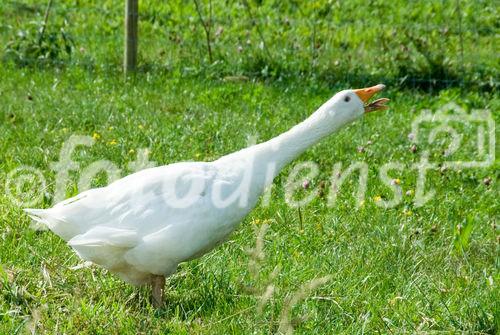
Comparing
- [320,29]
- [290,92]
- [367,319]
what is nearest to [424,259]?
[367,319]

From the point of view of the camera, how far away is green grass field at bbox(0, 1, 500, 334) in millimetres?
4414

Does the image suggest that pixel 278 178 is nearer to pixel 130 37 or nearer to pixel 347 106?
pixel 347 106

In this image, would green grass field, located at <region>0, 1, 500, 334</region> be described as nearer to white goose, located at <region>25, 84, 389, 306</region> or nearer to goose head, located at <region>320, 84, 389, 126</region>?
white goose, located at <region>25, 84, 389, 306</region>

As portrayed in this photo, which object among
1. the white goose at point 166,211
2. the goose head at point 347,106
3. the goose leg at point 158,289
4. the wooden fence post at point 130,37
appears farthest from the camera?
the wooden fence post at point 130,37

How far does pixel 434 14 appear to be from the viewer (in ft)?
35.1

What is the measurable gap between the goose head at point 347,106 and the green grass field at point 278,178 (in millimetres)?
749

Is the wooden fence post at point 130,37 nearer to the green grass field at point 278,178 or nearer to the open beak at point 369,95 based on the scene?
the green grass field at point 278,178

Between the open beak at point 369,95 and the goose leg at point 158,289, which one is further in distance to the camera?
the open beak at point 369,95

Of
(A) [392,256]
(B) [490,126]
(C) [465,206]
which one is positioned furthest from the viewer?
(B) [490,126]

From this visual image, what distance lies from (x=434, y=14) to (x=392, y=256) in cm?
602

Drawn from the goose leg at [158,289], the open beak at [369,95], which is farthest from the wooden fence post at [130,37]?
the goose leg at [158,289]

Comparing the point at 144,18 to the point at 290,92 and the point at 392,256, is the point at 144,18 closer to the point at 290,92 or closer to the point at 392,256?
the point at 290,92

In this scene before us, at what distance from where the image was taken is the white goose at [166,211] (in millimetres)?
4320

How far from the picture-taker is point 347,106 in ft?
16.1
